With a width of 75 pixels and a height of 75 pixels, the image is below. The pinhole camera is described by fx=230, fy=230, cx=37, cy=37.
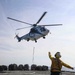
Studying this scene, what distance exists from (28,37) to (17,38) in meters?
4.84

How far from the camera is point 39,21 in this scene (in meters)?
50.9

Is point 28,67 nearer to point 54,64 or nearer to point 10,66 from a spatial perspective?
point 10,66

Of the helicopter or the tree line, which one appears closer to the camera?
the helicopter

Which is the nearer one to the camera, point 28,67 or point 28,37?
point 28,37

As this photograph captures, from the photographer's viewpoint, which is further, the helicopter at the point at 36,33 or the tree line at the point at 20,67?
the tree line at the point at 20,67

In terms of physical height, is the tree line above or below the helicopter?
below

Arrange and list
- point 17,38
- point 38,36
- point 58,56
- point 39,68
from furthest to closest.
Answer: point 39,68 < point 17,38 < point 38,36 < point 58,56

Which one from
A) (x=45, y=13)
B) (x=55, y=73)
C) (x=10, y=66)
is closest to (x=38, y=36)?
(x=45, y=13)

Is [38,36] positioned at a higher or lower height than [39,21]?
lower

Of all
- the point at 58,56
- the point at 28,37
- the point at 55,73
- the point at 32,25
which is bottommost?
the point at 55,73

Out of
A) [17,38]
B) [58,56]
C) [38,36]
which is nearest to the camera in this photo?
[58,56]

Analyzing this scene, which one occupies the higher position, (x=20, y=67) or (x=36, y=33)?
(x=36, y=33)

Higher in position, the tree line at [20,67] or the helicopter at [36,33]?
the helicopter at [36,33]

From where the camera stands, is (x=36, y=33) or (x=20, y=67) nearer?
(x=36, y=33)
